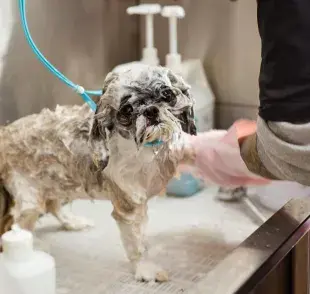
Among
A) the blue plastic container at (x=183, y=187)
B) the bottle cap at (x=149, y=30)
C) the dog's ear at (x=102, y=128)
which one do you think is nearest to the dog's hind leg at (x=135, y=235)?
the dog's ear at (x=102, y=128)

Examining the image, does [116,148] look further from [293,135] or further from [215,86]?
[215,86]

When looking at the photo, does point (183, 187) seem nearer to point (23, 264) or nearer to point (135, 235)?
point (135, 235)

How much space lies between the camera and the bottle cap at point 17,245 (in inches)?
28.0

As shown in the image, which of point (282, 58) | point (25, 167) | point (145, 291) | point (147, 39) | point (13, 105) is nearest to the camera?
point (282, 58)

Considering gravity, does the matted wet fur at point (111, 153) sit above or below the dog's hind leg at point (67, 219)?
above

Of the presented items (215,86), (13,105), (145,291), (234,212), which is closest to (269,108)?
(145,291)

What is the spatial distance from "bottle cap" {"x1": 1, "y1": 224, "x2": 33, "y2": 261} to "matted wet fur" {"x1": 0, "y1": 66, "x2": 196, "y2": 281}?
151 millimetres

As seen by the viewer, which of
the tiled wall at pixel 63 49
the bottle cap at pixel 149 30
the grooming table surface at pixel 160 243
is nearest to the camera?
the grooming table surface at pixel 160 243

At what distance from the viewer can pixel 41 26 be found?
1.12 meters

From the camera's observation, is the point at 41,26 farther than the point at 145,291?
Yes

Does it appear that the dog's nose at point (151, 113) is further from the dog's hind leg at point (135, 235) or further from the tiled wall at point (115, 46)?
the tiled wall at point (115, 46)

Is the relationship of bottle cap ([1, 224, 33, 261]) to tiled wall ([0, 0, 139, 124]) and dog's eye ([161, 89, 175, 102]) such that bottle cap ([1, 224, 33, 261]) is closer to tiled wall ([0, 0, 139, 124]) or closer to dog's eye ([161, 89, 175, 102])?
dog's eye ([161, 89, 175, 102])

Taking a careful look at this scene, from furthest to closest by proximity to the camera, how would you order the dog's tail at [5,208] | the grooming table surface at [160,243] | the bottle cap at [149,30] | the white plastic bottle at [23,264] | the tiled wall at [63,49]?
the bottle cap at [149,30] < the tiled wall at [63,49] < the dog's tail at [5,208] < the grooming table surface at [160,243] < the white plastic bottle at [23,264]

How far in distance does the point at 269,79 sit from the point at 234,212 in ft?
1.50
